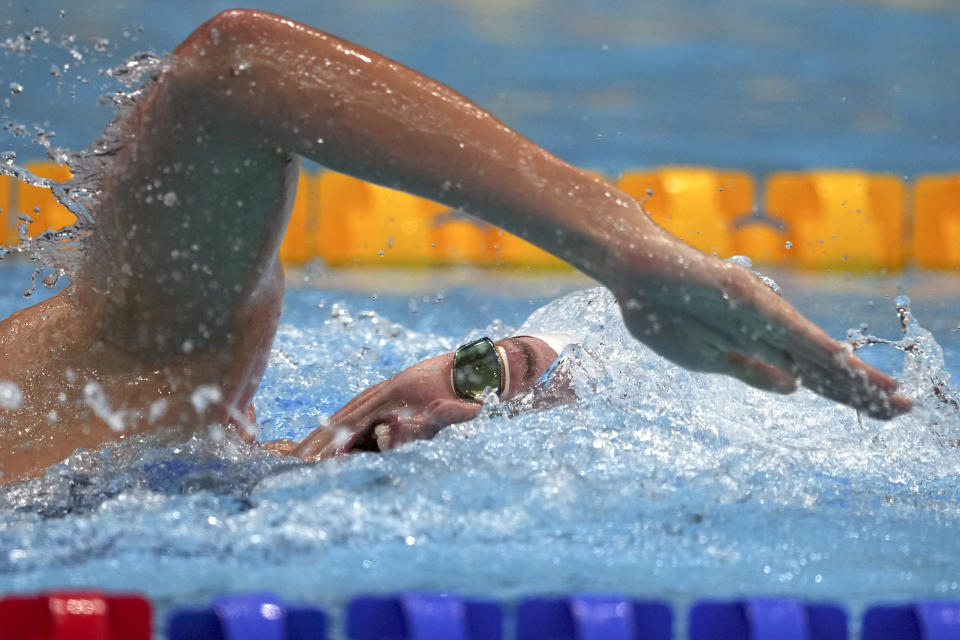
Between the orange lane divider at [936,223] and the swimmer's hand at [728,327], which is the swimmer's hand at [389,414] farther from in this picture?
the orange lane divider at [936,223]

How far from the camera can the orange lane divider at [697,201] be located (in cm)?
418

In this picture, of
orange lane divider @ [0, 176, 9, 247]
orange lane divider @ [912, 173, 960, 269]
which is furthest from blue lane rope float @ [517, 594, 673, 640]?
orange lane divider @ [0, 176, 9, 247]

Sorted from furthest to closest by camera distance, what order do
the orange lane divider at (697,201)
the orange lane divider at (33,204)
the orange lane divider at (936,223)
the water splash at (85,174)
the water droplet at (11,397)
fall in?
the orange lane divider at (936,223), the orange lane divider at (697,201), the orange lane divider at (33,204), the water droplet at (11,397), the water splash at (85,174)

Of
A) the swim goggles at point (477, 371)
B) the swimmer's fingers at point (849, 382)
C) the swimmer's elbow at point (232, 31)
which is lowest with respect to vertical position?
the swimmer's fingers at point (849, 382)

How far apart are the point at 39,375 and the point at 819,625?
0.88 m

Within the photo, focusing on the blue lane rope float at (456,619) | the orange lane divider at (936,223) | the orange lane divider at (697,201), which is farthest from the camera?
the orange lane divider at (936,223)

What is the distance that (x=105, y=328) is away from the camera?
1198 mm

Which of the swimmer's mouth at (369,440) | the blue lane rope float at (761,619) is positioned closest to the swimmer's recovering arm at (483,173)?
the blue lane rope float at (761,619)

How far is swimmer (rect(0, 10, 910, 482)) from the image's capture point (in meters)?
0.96

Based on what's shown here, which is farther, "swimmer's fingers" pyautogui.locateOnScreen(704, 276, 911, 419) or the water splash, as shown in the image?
the water splash

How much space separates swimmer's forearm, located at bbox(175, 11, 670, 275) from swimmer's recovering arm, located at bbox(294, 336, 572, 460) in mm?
445

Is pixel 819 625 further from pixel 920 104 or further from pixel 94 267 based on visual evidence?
pixel 920 104

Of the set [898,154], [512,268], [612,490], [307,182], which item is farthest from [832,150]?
[612,490]

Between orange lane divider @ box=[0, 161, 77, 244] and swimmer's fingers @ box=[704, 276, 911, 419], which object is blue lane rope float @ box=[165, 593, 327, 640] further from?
orange lane divider @ box=[0, 161, 77, 244]
